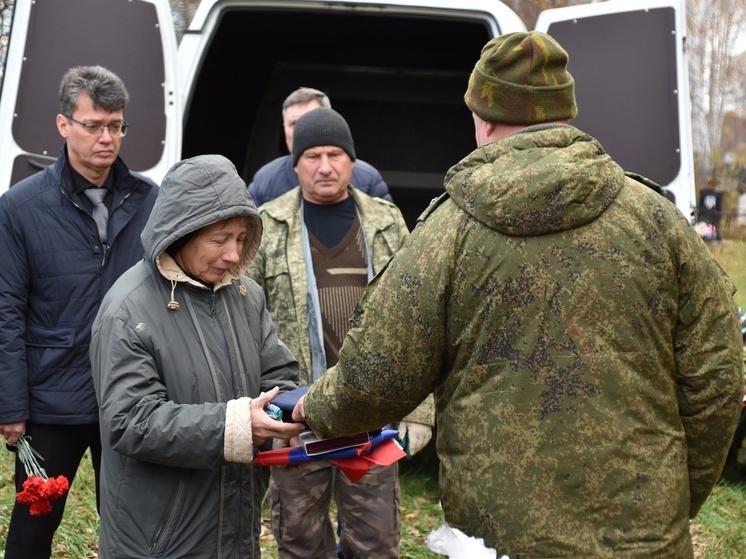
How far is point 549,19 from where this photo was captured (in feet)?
17.0

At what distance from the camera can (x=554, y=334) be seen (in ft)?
7.19

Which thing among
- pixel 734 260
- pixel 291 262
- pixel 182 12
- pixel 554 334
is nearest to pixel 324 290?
pixel 291 262

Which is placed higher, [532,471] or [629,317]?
[629,317]

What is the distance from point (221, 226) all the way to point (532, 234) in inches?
39.0

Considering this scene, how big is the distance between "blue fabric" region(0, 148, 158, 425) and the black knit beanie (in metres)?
1.01

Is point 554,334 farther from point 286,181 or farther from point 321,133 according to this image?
point 286,181

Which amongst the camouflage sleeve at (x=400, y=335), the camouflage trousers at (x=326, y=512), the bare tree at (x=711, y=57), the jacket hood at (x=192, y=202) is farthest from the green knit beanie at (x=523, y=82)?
the bare tree at (x=711, y=57)

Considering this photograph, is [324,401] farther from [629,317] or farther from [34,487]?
[34,487]

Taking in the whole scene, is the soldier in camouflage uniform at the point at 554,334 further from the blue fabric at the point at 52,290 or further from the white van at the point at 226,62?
the white van at the point at 226,62

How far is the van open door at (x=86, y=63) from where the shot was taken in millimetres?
4574

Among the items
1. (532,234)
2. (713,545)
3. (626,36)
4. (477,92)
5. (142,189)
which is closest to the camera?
(532,234)

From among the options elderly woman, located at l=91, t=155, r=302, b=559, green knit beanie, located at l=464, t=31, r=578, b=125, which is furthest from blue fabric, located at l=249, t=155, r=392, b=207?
green knit beanie, located at l=464, t=31, r=578, b=125

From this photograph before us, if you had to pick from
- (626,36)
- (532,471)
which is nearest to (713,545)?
(626,36)

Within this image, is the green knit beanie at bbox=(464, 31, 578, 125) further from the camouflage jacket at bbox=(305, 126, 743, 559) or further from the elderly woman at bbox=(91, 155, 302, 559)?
the elderly woman at bbox=(91, 155, 302, 559)
